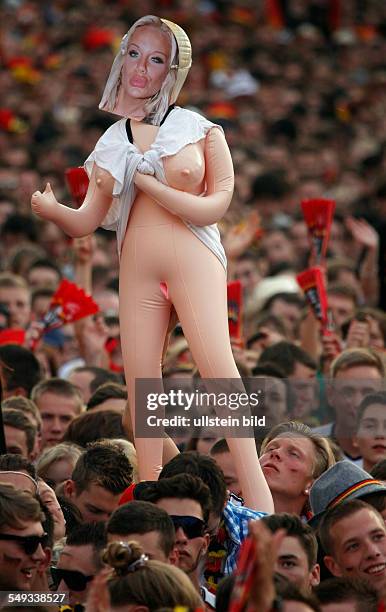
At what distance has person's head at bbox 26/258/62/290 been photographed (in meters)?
13.0

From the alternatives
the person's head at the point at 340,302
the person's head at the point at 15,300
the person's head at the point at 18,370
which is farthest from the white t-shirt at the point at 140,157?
the person's head at the point at 340,302

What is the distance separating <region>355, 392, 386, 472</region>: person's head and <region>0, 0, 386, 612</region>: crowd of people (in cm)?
1

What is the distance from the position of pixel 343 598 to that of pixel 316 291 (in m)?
4.56

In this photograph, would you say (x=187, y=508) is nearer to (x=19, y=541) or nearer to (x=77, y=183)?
Answer: (x=19, y=541)

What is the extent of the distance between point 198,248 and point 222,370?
528mm

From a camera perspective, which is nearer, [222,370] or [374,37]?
[222,370]

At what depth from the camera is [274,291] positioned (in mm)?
13055

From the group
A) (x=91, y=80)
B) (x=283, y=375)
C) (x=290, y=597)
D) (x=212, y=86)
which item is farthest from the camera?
(x=212, y=86)

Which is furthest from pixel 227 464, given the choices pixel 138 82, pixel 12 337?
pixel 12 337

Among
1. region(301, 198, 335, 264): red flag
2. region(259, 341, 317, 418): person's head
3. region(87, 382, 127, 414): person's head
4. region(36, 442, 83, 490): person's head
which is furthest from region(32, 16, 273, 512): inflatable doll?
region(301, 198, 335, 264): red flag

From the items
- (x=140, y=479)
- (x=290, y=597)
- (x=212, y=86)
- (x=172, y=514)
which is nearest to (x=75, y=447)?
(x=140, y=479)

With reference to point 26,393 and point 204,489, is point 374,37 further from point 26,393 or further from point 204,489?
point 204,489

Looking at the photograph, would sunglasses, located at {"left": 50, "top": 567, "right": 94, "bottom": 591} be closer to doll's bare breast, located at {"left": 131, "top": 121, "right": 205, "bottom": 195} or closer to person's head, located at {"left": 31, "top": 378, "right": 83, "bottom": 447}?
doll's bare breast, located at {"left": 131, "top": 121, "right": 205, "bottom": 195}

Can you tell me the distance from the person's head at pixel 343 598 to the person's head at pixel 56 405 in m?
3.29
